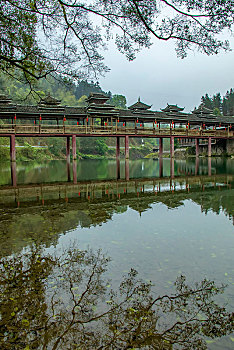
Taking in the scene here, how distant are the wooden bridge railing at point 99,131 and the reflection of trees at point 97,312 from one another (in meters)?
26.8

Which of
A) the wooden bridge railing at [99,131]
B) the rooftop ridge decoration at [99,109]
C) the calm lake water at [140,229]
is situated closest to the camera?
the calm lake water at [140,229]

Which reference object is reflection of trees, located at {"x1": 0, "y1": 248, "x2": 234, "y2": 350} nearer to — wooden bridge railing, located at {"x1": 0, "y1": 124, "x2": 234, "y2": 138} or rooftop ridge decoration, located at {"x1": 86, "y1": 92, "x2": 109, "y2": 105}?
wooden bridge railing, located at {"x1": 0, "y1": 124, "x2": 234, "y2": 138}

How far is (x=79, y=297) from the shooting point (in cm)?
393

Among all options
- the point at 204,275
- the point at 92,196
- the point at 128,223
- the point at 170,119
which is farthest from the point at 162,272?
the point at 170,119

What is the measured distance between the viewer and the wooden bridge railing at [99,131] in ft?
96.5

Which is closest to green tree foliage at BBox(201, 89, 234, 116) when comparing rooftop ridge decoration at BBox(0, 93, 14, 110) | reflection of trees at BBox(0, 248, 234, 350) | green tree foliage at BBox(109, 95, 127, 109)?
green tree foliage at BBox(109, 95, 127, 109)

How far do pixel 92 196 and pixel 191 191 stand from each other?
5.54 meters

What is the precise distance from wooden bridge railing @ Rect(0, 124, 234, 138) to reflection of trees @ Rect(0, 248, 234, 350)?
26.8 m

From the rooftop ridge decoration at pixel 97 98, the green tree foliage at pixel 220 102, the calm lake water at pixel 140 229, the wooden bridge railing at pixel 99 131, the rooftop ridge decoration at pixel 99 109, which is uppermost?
the green tree foliage at pixel 220 102

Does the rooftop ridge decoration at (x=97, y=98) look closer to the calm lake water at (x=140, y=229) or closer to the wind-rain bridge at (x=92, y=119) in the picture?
the wind-rain bridge at (x=92, y=119)

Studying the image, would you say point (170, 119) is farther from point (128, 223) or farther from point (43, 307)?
point (43, 307)

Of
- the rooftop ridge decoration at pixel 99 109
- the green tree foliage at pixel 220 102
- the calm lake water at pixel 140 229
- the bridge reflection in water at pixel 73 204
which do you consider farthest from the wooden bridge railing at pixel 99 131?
the green tree foliage at pixel 220 102

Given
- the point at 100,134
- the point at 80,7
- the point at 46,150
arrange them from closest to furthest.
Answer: the point at 80,7 < the point at 100,134 < the point at 46,150

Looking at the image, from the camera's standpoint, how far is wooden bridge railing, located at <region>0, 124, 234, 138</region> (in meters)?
29.4
